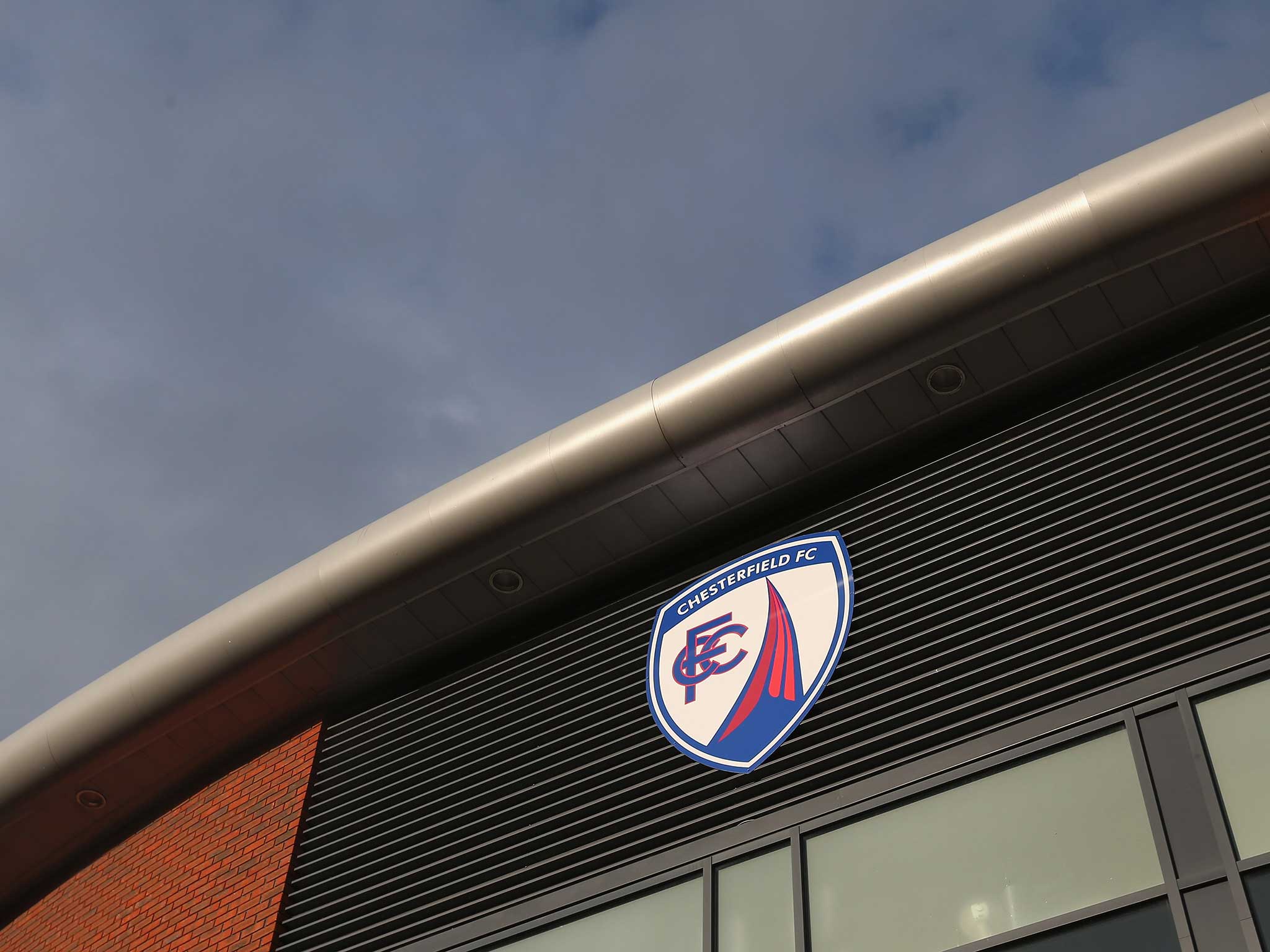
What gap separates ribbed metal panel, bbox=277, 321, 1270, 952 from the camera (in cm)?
959

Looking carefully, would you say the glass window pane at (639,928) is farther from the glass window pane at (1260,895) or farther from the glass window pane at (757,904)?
the glass window pane at (1260,895)

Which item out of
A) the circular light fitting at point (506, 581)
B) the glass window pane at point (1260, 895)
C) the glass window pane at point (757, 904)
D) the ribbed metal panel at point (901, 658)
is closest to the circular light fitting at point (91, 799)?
the ribbed metal panel at point (901, 658)

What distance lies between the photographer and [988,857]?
357 inches

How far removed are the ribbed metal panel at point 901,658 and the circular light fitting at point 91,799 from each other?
9.80 feet

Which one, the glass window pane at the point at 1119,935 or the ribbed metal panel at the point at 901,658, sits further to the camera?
the ribbed metal panel at the point at 901,658

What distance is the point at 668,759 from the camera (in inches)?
427


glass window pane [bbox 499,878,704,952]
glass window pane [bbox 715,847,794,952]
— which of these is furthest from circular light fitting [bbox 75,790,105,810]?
glass window pane [bbox 715,847,794,952]

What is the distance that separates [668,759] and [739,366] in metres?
2.98

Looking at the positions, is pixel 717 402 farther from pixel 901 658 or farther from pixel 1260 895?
pixel 1260 895

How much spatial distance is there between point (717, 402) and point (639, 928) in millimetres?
3891

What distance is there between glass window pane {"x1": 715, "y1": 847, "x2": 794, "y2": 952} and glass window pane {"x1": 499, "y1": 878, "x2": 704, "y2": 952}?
216mm

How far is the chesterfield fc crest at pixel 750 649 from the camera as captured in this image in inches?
416

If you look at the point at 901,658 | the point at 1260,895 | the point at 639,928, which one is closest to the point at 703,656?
the point at 901,658

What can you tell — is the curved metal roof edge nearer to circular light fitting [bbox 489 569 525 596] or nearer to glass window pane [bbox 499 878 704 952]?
circular light fitting [bbox 489 569 525 596]
